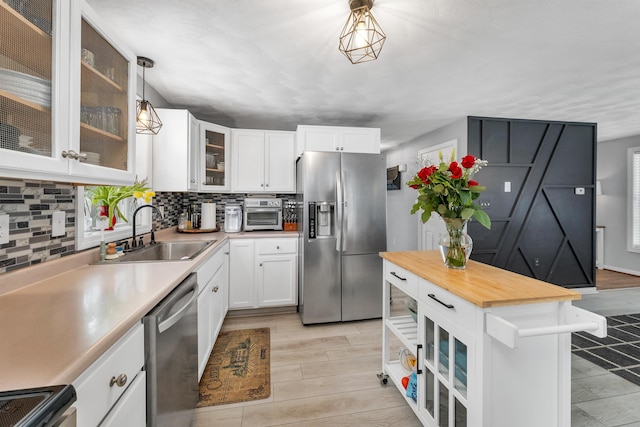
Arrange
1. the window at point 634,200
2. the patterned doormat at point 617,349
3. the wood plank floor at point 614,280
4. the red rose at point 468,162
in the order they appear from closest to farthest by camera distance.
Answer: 1. the red rose at point 468,162
2. the patterned doormat at point 617,349
3. the wood plank floor at point 614,280
4. the window at point 634,200

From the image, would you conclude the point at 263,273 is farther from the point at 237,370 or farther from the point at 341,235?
the point at 237,370

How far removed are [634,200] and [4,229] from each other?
25.2 ft

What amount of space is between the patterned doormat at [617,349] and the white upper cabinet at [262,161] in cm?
334

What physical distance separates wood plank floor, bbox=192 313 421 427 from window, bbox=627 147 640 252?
5.34 m

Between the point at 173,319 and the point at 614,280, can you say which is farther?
the point at 614,280

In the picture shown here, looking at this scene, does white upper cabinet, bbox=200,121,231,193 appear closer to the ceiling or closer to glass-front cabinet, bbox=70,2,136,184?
the ceiling

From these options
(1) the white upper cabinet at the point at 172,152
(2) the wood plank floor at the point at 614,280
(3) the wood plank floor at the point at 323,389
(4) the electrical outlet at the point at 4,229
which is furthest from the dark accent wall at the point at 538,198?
(4) the electrical outlet at the point at 4,229

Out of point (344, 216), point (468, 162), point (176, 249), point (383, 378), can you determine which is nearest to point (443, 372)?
point (383, 378)

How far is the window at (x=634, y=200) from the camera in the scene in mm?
4770

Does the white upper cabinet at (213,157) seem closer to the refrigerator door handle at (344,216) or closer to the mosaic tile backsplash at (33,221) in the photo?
the refrigerator door handle at (344,216)

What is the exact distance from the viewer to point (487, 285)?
1.25 metres

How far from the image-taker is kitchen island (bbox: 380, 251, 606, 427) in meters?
1.08

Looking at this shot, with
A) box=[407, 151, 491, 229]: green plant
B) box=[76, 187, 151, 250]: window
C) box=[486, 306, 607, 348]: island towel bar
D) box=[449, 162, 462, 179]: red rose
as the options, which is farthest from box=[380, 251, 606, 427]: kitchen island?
box=[76, 187, 151, 250]: window

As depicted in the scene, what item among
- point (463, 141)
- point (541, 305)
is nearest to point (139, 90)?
point (541, 305)
